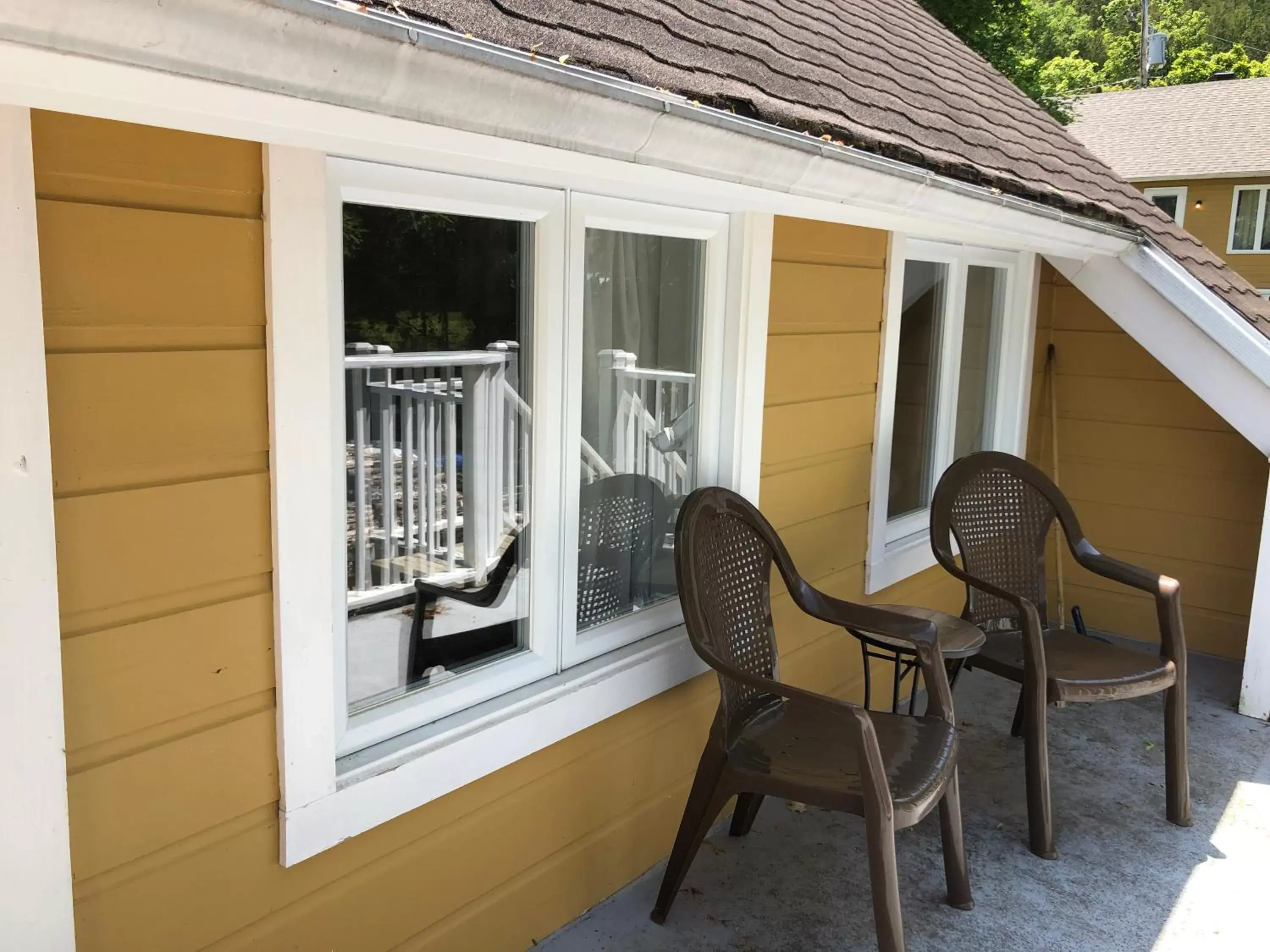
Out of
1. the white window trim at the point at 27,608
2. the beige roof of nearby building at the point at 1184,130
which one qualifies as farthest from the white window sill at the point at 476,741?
the beige roof of nearby building at the point at 1184,130

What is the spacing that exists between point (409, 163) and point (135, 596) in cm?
98

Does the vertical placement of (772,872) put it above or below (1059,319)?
below

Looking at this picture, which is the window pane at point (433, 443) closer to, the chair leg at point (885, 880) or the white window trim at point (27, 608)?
the white window trim at point (27, 608)

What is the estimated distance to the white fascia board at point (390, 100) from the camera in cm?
111

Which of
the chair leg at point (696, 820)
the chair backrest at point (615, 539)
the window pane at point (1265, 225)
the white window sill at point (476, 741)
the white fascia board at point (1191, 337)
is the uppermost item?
the window pane at point (1265, 225)

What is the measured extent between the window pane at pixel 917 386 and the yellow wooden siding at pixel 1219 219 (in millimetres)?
18101

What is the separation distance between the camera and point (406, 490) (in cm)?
234

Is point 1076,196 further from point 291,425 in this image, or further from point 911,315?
point 291,425

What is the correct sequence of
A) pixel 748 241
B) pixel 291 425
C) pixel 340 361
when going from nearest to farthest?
pixel 291 425, pixel 340 361, pixel 748 241

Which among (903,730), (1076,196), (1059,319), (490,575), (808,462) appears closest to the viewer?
(490,575)

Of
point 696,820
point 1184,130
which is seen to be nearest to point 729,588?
point 696,820

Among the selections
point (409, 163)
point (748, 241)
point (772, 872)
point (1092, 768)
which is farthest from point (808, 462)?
point (409, 163)

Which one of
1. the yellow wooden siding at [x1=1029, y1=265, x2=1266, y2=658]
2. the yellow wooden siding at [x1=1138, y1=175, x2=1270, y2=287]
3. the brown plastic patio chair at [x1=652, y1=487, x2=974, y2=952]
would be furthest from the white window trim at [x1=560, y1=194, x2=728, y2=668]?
the yellow wooden siding at [x1=1138, y1=175, x2=1270, y2=287]

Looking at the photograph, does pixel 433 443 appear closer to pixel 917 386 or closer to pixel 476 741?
pixel 476 741
